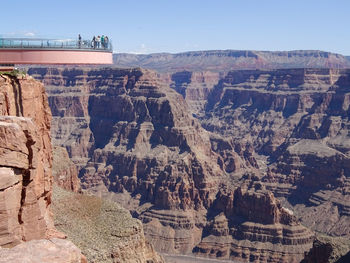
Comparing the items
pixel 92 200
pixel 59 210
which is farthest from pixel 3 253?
pixel 92 200

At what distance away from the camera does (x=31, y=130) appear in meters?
28.3

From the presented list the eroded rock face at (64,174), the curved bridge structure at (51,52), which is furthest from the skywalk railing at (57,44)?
the eroded rock face at (64,174)

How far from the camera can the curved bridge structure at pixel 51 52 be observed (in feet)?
147

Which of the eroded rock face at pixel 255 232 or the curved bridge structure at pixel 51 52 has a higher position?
the curved bridge structure at pixel 51 52

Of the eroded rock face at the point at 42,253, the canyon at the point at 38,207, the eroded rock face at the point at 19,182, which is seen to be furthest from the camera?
the eroded rock face at the point at 19,182

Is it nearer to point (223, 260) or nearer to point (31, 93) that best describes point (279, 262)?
point (223, 260)

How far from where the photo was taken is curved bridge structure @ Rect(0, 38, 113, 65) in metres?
44.8

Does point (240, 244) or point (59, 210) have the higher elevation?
point (59, 210)

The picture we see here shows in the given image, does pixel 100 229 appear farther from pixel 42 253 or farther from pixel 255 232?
pixel 255 232

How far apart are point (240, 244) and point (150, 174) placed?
51367 mm

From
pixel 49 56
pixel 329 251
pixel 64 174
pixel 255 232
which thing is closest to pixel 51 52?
pixel 49 56

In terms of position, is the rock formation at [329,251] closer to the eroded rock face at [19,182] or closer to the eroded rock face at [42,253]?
the eroded rock face at [19,182]

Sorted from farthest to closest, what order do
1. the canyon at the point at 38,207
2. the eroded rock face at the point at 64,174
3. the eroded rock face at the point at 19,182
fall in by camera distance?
the eroded rock face at the point at 64,174 < the eroded rock face at the point at 19,182 < the canyon at the point at 38,207

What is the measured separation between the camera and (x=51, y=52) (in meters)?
46.5
